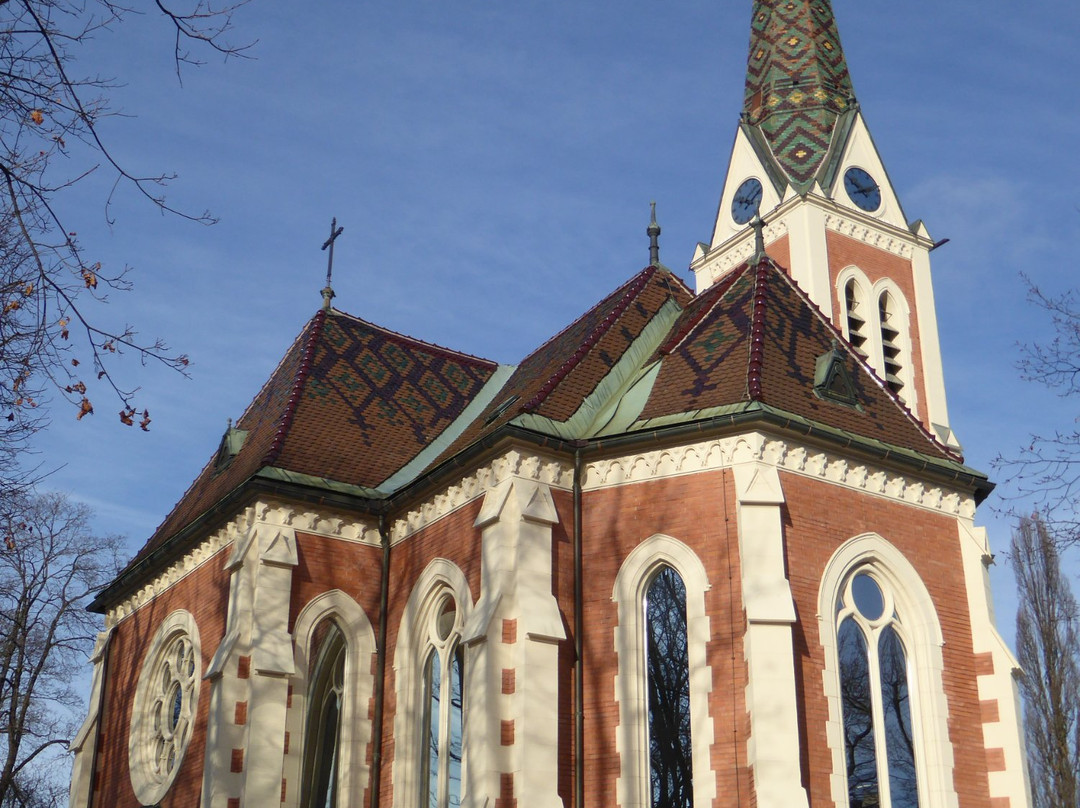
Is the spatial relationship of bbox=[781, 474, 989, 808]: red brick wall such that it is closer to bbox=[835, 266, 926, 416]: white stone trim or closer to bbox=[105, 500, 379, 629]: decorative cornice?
bbox=[105, 500, 379, 629]: decorative cornice

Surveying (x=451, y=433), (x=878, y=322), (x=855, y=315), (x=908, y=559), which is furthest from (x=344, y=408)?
(x=878, y=322)

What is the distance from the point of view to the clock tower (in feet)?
100

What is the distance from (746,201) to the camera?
33344 millimetres

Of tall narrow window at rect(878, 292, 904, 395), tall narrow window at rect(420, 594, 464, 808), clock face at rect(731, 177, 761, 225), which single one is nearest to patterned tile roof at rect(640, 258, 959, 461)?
tall narrow window at rect(420, 594, 464, 808)

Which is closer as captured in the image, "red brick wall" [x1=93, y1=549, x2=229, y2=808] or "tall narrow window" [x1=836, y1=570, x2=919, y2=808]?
"tall narrow window" [x1=836, y1=570, x2=919, y2=808]

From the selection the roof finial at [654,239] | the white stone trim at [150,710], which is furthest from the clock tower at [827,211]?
the white stone trim at [150,710]

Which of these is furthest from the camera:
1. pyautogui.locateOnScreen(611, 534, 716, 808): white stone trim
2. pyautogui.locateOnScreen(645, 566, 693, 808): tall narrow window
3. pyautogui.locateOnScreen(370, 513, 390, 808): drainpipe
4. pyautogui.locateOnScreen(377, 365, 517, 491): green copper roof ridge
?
pyautogui.locateOnScreen(377, 365, 517, 491): green copper roof ridge

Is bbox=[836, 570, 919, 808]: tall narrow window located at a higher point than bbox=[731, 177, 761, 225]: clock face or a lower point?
lower

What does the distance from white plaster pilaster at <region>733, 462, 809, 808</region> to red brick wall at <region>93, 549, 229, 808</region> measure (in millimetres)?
7919

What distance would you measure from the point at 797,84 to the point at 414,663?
2192cm

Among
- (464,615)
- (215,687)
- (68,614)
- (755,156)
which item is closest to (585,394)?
(464,615)

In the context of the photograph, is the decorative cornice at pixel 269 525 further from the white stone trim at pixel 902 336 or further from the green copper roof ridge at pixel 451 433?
the white stone trim at pixel 902 336

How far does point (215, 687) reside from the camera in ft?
57.2

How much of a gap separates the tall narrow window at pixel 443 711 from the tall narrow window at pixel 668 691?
112 inches
